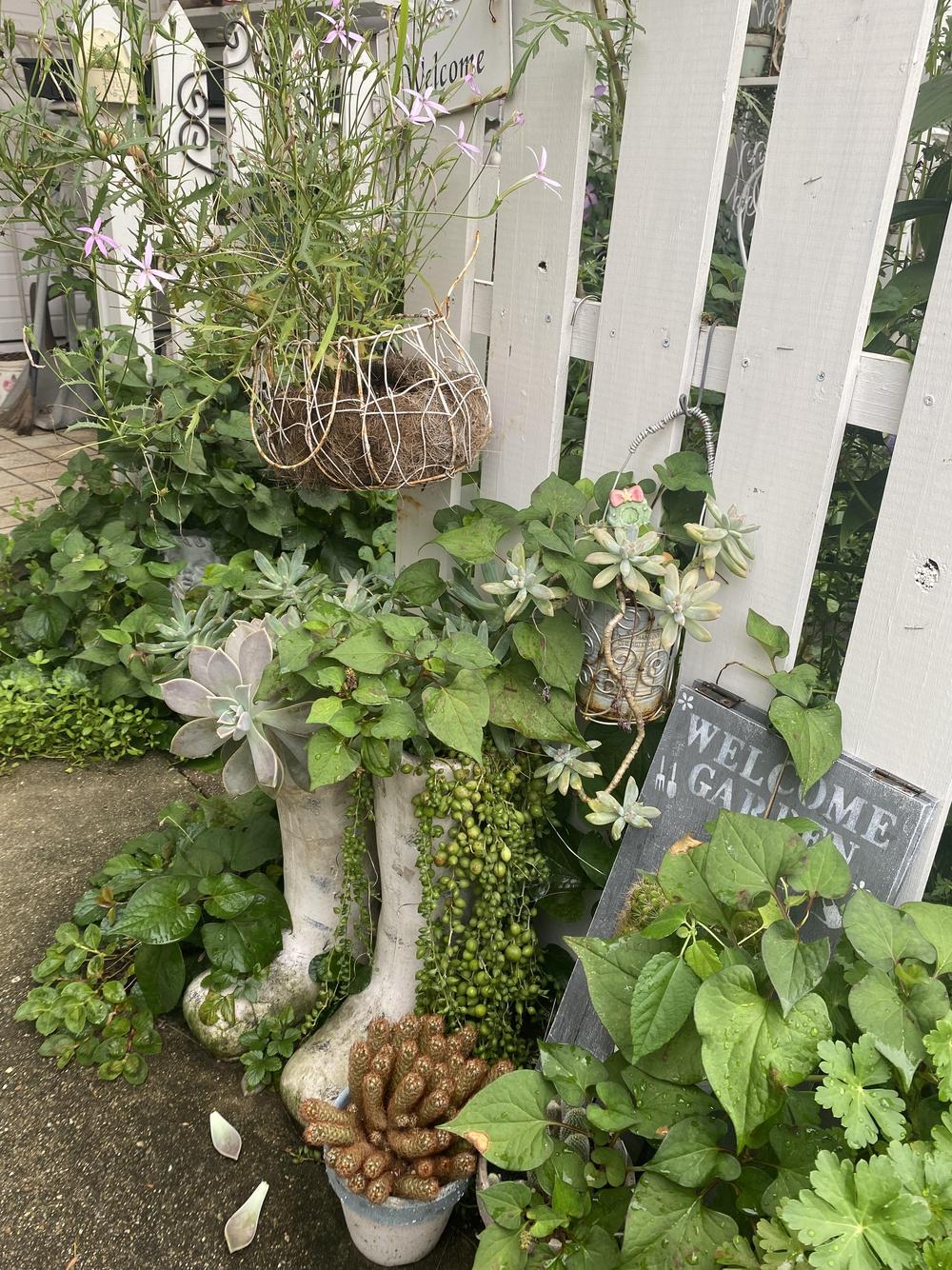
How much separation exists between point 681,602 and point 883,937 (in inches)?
21.2

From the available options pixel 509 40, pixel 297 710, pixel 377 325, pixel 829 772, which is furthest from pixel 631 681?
pixel 509 40

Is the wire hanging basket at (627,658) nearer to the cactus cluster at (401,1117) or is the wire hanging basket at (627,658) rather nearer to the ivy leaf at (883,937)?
the ivy leaf at (883,937)

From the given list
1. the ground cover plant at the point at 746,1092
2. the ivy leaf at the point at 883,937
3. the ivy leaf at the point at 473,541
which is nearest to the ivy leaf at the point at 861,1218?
the ground cover plant at the point at 746,1092

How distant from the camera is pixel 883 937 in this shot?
3.89ft

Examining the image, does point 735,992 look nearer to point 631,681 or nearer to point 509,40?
point 631,681

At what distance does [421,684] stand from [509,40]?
1172mm

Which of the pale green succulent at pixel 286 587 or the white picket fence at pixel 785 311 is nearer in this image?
the white picket fence at pixel 785 311

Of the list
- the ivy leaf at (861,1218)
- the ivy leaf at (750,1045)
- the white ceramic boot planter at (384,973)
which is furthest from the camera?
the white ceramic boot planter at (384,973)

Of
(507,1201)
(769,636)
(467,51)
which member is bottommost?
(507,1201)

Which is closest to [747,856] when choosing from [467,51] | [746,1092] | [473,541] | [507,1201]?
[746,1092]

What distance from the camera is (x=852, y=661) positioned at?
55.9 inches

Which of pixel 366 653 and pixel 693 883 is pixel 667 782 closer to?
pixel 693 883

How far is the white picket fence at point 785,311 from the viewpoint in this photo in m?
1.26

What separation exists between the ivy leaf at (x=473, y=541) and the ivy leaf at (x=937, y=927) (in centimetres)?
83
